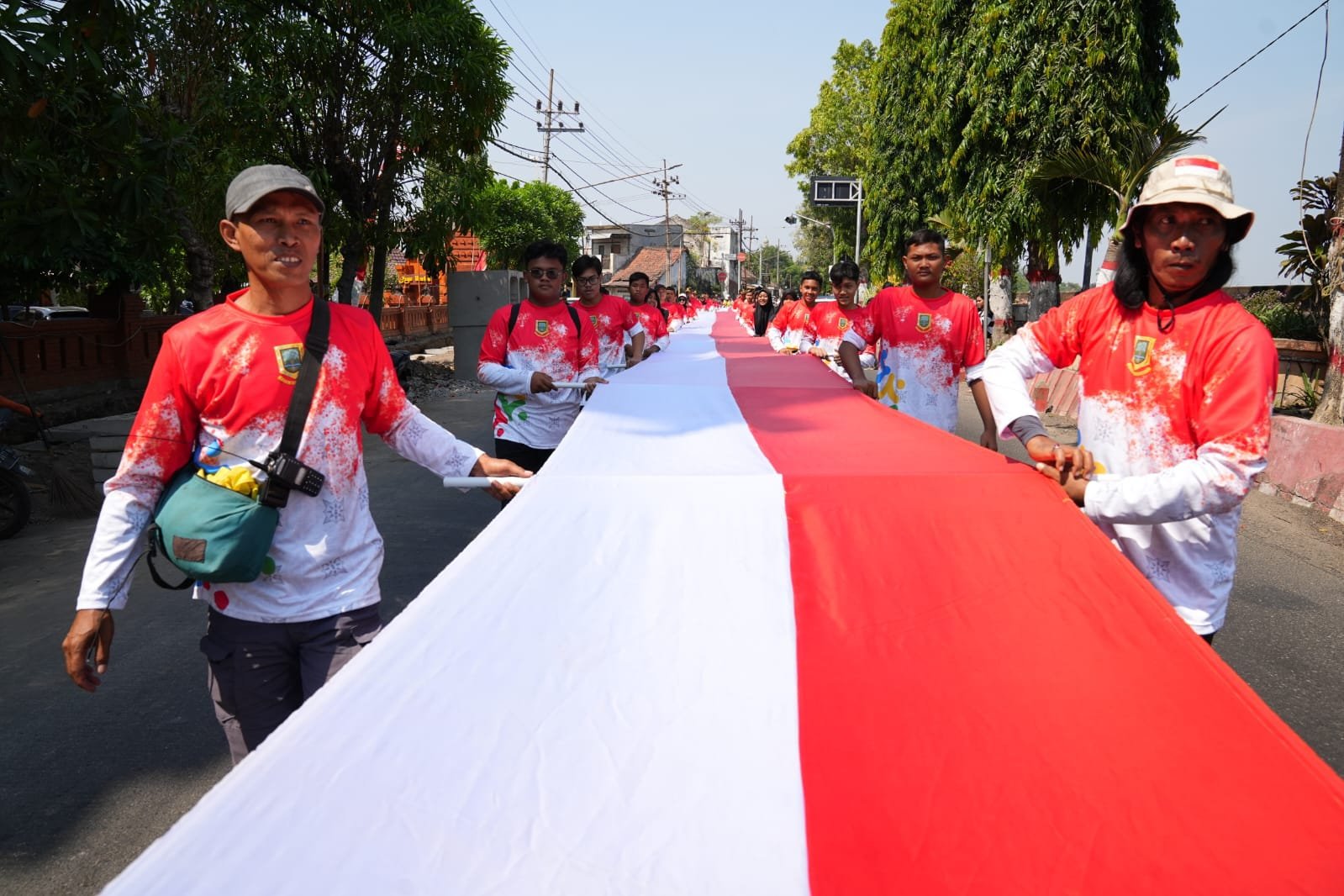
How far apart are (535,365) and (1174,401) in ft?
11.5

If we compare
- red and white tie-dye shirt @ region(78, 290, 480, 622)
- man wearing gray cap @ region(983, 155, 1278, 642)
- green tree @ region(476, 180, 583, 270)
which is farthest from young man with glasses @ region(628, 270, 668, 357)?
green tree @ region(476, 180, 583, 270)

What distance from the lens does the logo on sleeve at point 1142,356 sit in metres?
2.39

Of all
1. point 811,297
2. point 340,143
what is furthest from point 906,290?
point 340,143

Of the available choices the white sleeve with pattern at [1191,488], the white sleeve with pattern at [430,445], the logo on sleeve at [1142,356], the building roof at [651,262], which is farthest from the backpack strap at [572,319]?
the building roof at [651,262]

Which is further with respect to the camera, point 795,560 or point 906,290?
point 906,290

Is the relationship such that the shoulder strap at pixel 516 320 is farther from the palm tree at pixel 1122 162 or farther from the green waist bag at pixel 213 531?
the palm tree at pixel 1122 162

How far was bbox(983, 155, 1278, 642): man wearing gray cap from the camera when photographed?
2.15 m

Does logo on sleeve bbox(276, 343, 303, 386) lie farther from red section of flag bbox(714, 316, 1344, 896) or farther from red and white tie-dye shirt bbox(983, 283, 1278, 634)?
red and white tie-dye shirt bbox(983, 283, 1278, 634)

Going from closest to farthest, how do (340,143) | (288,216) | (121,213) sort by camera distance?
(288,216), (121,213), (340,143)

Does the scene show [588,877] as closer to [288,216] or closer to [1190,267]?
[288,216]

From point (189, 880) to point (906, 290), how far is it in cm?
469

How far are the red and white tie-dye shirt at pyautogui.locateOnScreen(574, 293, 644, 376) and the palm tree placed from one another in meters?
5.28

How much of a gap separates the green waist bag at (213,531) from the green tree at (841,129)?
3545 cm

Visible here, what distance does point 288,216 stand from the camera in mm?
2258
